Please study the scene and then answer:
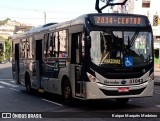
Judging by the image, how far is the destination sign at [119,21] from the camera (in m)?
13.3

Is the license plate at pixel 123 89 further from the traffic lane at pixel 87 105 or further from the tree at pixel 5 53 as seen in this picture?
the tree at pixel 5 53

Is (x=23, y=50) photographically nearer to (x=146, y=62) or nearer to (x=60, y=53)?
(x=60, y=53)

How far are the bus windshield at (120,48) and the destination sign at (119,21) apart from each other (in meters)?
0.27

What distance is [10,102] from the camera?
1583 cm

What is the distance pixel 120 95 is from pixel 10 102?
4.77 metres

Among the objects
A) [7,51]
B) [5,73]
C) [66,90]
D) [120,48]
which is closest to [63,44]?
[66,90]

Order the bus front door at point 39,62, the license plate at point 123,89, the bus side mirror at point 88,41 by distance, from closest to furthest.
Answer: the bus side mirror at point 88,41 < the license plate at point 123,89 < the bus front door at point 39,62

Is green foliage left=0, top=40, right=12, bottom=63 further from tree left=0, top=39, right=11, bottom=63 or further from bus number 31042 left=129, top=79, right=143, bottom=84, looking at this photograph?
bus number 31042 left=129, top=79, right=143, bottom=84

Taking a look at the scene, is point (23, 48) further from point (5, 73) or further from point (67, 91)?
point (5, 73)

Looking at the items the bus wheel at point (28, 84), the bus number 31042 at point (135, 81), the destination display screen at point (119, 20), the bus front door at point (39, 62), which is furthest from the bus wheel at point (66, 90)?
the bus wheel at point (28, 84)

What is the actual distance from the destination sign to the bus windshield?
0.27m

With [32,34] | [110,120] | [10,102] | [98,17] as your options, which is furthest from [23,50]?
[110,120]

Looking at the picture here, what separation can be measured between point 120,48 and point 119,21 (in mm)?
905

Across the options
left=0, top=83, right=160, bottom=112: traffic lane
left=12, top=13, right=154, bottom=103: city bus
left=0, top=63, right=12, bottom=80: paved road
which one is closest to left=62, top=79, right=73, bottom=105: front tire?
left=12, top=13, right=154, bottom=103: city bus
